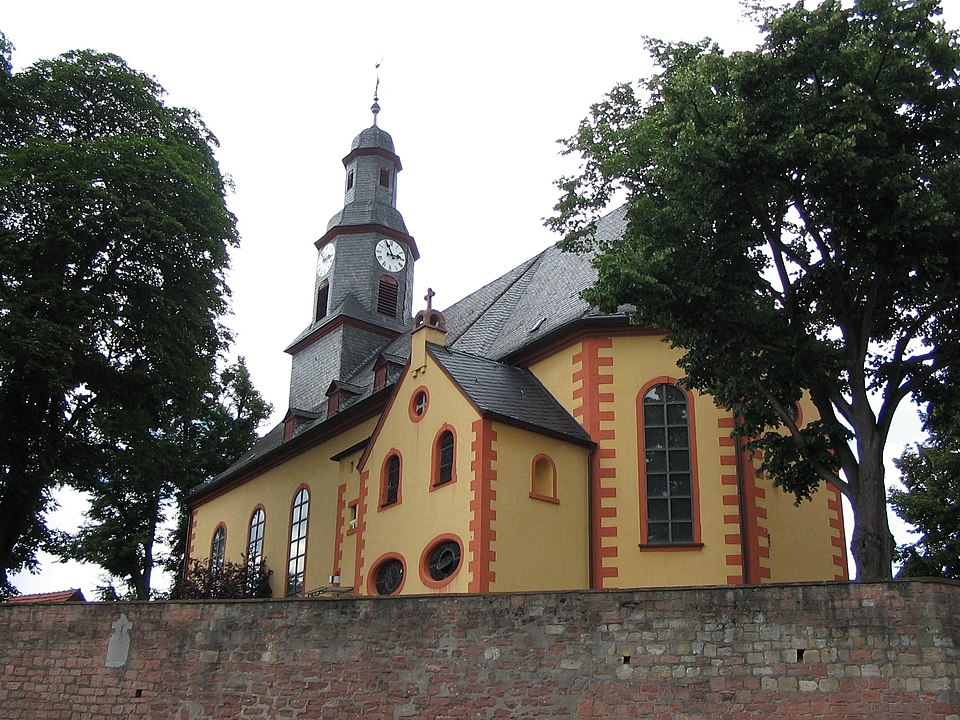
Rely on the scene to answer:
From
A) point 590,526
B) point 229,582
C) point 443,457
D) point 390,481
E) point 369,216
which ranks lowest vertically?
point 229,582

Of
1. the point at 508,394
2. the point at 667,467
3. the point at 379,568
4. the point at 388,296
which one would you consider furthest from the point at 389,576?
the point at 388,296

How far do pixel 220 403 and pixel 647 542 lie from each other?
2321 centimetres

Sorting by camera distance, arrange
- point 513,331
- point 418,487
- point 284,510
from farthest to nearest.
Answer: point 284,510
point 513,331
point 418,487

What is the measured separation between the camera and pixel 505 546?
19.9m

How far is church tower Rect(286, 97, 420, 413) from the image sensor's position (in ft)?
114

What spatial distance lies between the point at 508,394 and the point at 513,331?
383 cm

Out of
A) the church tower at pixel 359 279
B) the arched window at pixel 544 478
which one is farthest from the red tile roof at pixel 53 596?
the arched window at pixel 544 478

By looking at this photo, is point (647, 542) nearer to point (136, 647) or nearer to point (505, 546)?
point (505, 546)

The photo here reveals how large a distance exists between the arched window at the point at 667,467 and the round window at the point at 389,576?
4.71 meters

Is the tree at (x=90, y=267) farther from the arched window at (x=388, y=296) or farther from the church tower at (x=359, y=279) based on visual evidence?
the arched window at (x=388, y=296)

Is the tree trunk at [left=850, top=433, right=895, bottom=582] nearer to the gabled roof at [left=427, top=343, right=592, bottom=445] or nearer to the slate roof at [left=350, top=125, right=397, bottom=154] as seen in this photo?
the gabled roof at [left=427, top=343, right=592, bottom=445]

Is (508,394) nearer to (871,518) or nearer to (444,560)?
(444,560)

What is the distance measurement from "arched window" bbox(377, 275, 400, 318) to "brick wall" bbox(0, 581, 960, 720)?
2094 cm

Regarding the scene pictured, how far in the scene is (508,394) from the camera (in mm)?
22062
